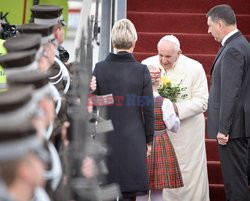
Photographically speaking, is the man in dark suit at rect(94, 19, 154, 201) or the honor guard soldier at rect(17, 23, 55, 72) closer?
the honor guard soldier at rect(17, 23, 55, 72)

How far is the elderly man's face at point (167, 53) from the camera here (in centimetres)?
579

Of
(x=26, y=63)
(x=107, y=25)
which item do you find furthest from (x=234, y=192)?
(x=26, y=63)

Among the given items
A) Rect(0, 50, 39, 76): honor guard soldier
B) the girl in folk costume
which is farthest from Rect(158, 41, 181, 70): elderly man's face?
Rect(0, 50, 39, 76): honor guard soldier

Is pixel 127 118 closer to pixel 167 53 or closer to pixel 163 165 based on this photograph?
pixel 163 165

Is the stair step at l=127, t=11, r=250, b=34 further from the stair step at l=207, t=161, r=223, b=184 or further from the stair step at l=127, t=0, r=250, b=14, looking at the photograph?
the stair step at l=207, t=161, r=223, b=184

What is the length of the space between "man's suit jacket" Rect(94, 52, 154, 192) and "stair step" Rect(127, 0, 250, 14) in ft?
11.3

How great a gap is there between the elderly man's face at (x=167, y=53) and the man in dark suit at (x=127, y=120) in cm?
96

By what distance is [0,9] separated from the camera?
1148cm

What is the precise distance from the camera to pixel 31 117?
2055mm

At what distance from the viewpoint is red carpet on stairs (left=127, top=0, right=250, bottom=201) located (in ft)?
25.2

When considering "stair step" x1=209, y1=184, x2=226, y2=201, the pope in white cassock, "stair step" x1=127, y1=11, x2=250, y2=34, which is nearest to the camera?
the pope in white cassock

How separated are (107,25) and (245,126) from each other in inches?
91.2

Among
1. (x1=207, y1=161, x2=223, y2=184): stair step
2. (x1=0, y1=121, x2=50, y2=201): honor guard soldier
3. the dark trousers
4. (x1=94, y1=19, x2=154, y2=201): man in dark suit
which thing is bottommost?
(x1=207, y1=161, x2=223, y2=184): stair step

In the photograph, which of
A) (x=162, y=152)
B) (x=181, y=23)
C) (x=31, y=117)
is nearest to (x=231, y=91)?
(x=162, y=152)
